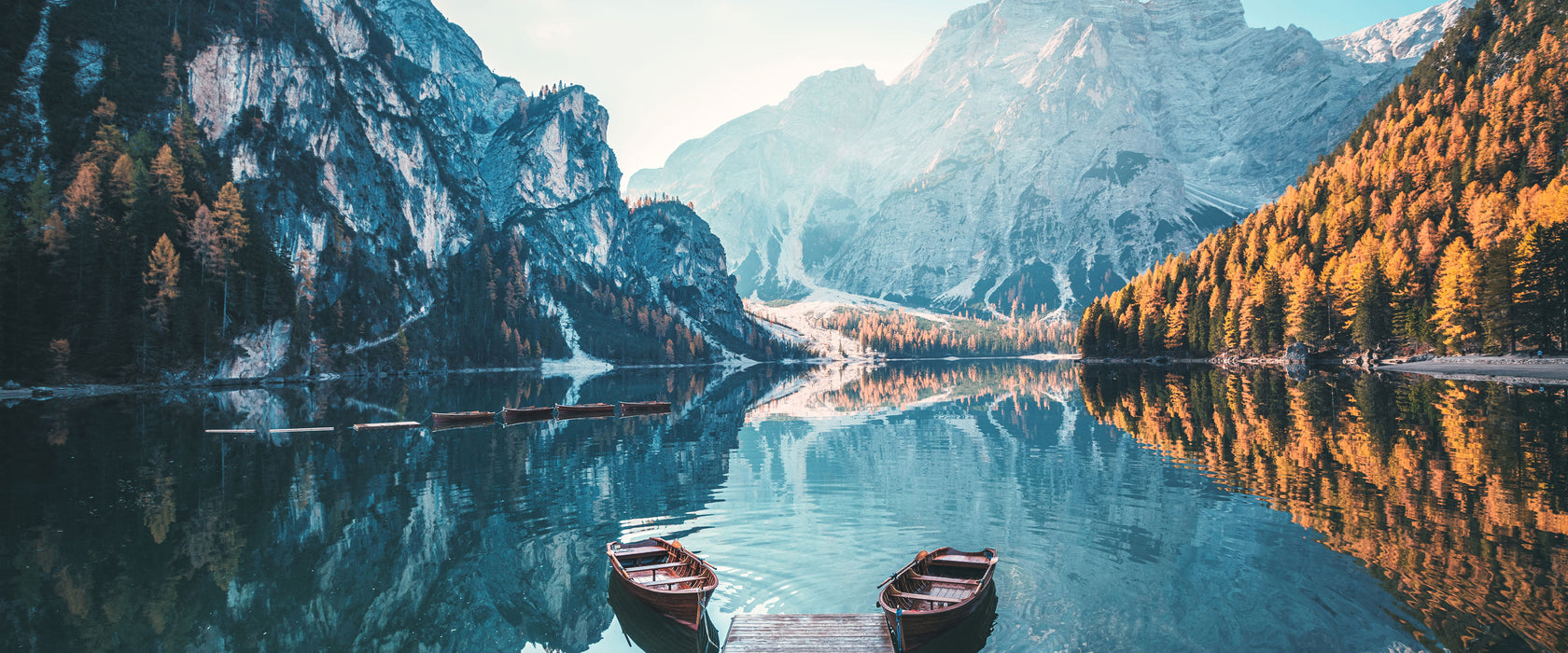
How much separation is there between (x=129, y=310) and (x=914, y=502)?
131 m

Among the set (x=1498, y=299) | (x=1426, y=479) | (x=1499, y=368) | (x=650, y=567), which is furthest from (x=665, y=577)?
(x=1499, y=368)

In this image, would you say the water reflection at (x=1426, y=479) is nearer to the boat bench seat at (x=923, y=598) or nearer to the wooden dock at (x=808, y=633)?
the boat bench seat at (x=923, y=598)

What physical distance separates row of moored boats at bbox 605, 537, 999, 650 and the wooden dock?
1.68 ft

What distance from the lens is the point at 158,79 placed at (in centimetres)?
14588

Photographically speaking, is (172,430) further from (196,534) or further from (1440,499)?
(1440,499)

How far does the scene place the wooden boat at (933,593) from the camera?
1642 cm

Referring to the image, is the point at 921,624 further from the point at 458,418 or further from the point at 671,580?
the point at 458,418

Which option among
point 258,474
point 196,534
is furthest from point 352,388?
point 196,534

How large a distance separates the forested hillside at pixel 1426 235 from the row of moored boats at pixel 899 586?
4096 inches

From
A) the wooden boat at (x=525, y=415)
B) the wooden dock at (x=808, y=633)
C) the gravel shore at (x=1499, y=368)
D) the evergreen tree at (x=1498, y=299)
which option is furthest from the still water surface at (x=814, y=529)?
the evergreen tree at (x=1498, y=299)

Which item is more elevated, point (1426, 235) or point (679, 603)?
point (1426, 235)

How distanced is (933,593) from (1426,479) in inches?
1122

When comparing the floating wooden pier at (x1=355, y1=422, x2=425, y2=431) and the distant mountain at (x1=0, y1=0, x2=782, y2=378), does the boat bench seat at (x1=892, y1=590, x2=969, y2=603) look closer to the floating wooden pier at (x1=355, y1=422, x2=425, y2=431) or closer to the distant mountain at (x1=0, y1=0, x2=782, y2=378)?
the floating wooden pier at (x1=355, y1=422, x2=425, y2=431)

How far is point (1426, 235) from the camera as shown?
4075 inches
